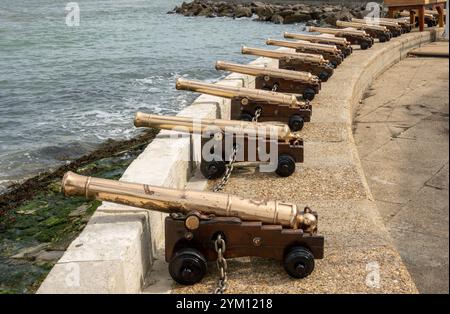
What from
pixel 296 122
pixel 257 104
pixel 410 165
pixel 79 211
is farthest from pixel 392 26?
pixel 79 211

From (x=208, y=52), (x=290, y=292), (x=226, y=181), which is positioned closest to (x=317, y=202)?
(x=226, y=181)

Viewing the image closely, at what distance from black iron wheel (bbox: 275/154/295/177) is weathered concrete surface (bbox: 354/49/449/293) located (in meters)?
1.12

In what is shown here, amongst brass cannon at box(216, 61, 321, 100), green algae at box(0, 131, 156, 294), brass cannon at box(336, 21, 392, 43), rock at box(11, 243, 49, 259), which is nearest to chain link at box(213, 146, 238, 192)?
green algae at box(0, 131, 156, 294)

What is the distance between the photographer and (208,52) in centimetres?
3114

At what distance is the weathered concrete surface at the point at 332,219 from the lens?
156 inches

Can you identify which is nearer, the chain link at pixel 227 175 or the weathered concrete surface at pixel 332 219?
the weathered concrete surface at pixel 332 219

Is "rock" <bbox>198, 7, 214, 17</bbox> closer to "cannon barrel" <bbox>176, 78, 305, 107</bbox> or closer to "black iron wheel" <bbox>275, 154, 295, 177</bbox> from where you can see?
"cannon barrel" <bbox>176, 78, 305, 107</bbox>

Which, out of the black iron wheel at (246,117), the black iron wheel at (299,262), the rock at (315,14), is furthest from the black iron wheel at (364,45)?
the rock at (315,14)

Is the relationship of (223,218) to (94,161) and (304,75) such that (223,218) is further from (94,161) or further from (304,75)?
(94,161)

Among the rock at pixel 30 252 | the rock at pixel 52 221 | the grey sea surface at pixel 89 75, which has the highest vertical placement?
the grey sea surface at pixel 89 75

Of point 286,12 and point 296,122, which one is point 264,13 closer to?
point 286,12

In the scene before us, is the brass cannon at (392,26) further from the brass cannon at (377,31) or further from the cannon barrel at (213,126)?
the cannon barrel at (213,126)

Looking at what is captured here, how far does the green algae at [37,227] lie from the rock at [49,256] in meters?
0.07
